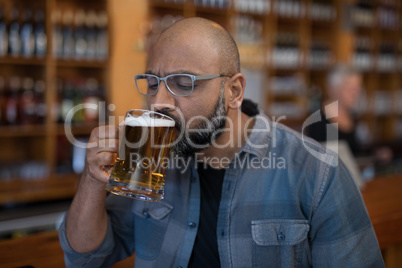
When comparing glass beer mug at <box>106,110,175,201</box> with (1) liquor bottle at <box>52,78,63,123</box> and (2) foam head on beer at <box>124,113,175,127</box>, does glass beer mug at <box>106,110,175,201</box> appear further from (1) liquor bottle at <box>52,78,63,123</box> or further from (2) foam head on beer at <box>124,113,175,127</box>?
(1) liquor bottle at <box>52,78,63,123</box>

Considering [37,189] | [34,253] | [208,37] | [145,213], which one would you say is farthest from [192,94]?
[37,189]

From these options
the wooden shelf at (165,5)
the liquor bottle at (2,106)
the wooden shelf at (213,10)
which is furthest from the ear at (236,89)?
the wooden shelf at (213,10)

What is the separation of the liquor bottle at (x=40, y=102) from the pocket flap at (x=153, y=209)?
2.22 m

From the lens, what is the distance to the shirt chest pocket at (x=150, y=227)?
120 centimetres

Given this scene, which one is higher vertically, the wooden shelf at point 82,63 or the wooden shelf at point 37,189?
the wooden shelf at point 82,63

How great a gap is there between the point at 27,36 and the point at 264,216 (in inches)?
102

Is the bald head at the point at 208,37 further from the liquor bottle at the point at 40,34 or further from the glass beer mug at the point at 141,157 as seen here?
the liquor bottle at the point at 40,34

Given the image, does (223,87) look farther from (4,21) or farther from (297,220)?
(4,21)

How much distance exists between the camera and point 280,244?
114 centimetres

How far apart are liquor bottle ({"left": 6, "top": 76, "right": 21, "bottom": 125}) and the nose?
7.72 feet

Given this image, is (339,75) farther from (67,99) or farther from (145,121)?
(145,121)

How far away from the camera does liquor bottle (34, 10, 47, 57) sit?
309cm

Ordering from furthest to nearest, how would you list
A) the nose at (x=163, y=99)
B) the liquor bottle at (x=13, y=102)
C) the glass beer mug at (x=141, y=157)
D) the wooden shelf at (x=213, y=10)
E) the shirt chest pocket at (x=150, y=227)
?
the wooden shelf at (x=213, y=10) → the liquor bottle at (x=13, y=102) → the shirt chest pocket at (x=150, y=227) → the nose at (x=163, y=99) → the glass beer mug at (x=141, y=157)

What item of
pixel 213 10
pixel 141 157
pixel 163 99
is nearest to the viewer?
pixel 141 157
